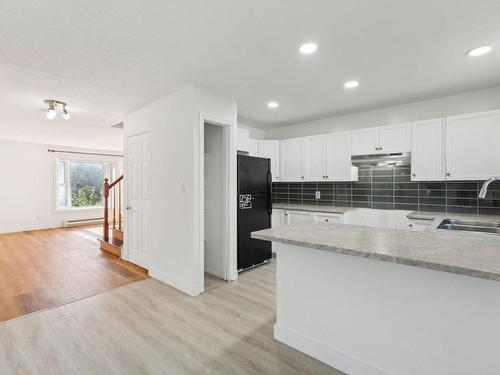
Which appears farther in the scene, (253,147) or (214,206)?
(253,147)

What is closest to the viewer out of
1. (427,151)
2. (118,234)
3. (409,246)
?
(409,246)

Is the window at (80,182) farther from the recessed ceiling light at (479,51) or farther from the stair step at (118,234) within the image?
the recessed ceiling light at (479,51)

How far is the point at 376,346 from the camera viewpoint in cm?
164

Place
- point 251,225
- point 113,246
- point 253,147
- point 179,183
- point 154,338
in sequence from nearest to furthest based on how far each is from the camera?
point 154,338 < point 179,183 < point 251,225 < point 253,147 < point 113,246

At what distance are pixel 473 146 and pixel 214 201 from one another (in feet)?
10.8

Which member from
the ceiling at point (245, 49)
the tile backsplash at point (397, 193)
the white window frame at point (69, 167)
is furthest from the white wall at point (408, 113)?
the white window frame at point (69, 167)

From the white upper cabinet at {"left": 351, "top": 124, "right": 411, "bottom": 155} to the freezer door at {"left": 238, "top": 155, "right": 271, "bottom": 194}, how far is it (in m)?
1.40

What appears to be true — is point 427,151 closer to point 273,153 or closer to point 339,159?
point 339,159

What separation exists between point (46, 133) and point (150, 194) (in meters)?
3.91

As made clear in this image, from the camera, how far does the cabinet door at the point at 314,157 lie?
4.30m

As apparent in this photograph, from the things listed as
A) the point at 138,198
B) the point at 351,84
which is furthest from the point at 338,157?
the point at 138,198

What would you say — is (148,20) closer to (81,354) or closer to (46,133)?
(81,354)

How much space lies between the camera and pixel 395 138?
3568 mm

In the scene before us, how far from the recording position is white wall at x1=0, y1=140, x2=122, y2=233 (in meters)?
6.71
